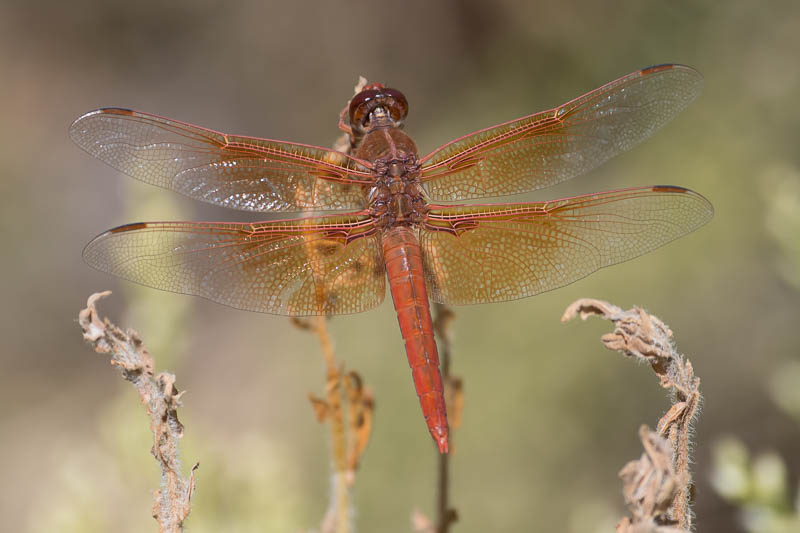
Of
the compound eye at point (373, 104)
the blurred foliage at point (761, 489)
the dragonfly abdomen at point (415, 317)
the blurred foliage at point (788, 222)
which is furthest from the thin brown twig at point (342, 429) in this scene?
the blurred foliage at point (788, 222)

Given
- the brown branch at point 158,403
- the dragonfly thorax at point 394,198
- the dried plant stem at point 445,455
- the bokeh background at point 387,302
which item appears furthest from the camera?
the bokeh background at point 387,302

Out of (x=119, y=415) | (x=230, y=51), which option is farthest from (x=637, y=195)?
(x=230, y=51)

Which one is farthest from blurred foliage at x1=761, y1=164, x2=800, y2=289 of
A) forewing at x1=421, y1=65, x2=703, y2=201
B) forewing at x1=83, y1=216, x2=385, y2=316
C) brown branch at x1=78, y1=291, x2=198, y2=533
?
brown branch at x1=78, y1=291, x2=198, y2=533

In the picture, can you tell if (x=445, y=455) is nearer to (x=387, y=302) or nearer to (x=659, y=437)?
(x=659, y=437)

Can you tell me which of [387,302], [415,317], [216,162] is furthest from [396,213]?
[387,302]

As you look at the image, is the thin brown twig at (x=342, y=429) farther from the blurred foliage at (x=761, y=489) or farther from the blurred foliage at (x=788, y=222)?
the blurred foliage at (x=788, y=222)

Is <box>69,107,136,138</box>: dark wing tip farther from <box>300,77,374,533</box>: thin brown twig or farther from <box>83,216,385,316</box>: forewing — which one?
<box>300,77,374,533</box>: thin brown twig

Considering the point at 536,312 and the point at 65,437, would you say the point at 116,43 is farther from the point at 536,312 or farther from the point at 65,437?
the point at 536,312
